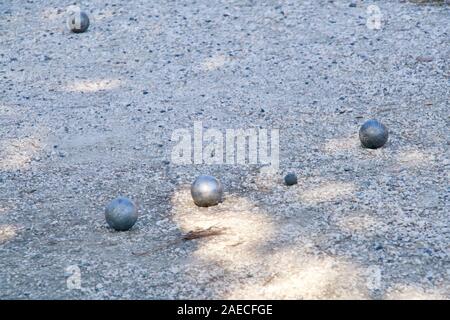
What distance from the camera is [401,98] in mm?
6332

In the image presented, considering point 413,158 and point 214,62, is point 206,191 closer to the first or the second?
point 413,158

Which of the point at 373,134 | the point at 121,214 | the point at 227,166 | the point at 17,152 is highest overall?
the point at 373,134

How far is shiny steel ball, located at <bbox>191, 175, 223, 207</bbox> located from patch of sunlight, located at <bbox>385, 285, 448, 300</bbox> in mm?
1286

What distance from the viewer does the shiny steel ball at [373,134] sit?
545cm

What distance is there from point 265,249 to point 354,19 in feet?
13.2

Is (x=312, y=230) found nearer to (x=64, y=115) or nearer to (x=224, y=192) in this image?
(x=224, y=192)

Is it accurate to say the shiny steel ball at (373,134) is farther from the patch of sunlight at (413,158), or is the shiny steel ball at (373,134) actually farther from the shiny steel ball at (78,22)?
the shiny steel ball at (78,22)

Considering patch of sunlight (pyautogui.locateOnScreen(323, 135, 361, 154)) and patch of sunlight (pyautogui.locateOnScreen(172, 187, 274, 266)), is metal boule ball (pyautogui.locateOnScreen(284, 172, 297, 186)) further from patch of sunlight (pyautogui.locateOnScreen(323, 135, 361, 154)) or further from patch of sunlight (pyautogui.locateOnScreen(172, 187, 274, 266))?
patch of sunlight (pyautogui.locateOnScreen(323, 135, 361, 154))

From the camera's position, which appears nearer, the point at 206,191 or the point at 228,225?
the point at 228,225

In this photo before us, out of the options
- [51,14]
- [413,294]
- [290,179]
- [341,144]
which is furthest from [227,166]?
[51,14]

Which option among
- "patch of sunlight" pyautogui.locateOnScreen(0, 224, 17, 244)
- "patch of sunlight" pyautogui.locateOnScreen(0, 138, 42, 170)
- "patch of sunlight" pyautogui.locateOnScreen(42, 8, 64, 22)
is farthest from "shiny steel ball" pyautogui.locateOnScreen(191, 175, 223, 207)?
"patch of sunlight" pyautogui.locateOnScreen(42, 8, 64, 22)

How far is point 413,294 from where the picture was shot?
3.87 meters

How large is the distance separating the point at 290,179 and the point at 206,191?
1.95 feet
